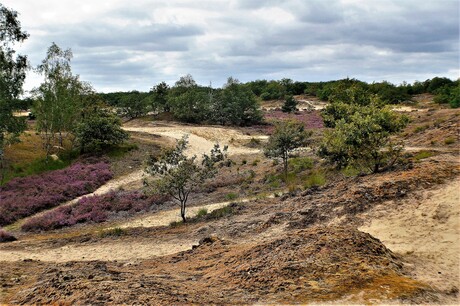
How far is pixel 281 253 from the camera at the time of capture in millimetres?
10055

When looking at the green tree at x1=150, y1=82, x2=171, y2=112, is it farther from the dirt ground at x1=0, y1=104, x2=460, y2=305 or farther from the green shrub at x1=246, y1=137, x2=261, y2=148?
the dirt ground at x1=0, y1=104, x2=460, y2=305

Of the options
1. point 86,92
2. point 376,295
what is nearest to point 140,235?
point 376,295

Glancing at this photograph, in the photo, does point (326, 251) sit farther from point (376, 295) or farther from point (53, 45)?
point (53, 45)

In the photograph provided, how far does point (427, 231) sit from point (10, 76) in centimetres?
2922

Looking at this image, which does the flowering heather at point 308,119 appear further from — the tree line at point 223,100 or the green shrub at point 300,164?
the green shrub at point 300,164

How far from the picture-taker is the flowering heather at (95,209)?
22.4 metres

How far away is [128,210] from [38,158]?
16119 millimetres

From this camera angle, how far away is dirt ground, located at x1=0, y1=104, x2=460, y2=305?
816 centimetres

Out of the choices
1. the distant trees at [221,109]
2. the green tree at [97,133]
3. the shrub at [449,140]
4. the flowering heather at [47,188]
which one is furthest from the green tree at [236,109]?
the shrub at [449,140]

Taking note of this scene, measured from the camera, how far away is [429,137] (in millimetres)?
29141

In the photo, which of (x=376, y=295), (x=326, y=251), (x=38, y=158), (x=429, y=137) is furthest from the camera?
(x=38, y=158)

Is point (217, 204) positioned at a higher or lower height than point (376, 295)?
lower

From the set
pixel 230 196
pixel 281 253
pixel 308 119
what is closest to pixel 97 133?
pixel 230 196

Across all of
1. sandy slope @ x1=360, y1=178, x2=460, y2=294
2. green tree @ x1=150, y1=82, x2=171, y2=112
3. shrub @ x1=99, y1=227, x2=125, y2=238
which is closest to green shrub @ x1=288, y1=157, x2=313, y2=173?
shrub @ x1=99, y1=227, x2=125, y2=238
